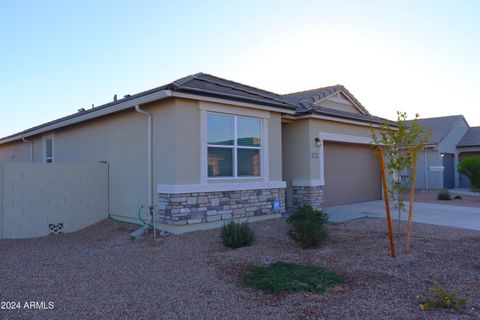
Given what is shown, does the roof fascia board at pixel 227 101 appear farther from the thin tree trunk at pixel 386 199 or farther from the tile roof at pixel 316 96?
the thin tree trunk at pixel 386 199

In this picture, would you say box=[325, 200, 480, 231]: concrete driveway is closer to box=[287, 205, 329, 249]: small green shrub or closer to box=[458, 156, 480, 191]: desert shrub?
box=[287, 205, 329, 249]: small green shrub

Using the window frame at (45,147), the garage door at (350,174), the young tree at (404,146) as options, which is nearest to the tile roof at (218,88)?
the garage door at (350,174)

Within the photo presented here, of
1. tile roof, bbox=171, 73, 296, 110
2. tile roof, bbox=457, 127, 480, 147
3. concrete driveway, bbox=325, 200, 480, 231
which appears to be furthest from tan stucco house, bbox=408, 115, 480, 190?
tile roof, bbox=171, 73, 296, 110

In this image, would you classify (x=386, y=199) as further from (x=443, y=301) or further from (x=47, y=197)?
(x=47, y=197)

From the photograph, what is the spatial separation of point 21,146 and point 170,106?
12.4 meters

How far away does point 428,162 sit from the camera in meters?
23.6

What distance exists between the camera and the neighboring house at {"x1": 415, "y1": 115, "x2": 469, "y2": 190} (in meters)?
23.2

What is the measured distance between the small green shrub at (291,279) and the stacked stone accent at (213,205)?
3.17m

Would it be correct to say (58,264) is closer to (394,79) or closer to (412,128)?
(412,128)

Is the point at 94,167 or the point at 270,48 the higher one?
the point at 270,48

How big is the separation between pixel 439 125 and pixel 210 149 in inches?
→ 895

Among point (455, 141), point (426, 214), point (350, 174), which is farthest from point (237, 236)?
point (455, 141)

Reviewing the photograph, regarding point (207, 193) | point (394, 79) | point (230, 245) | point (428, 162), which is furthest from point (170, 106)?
point (428, 162)

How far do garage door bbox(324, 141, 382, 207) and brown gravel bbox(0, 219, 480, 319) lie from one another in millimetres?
4735
